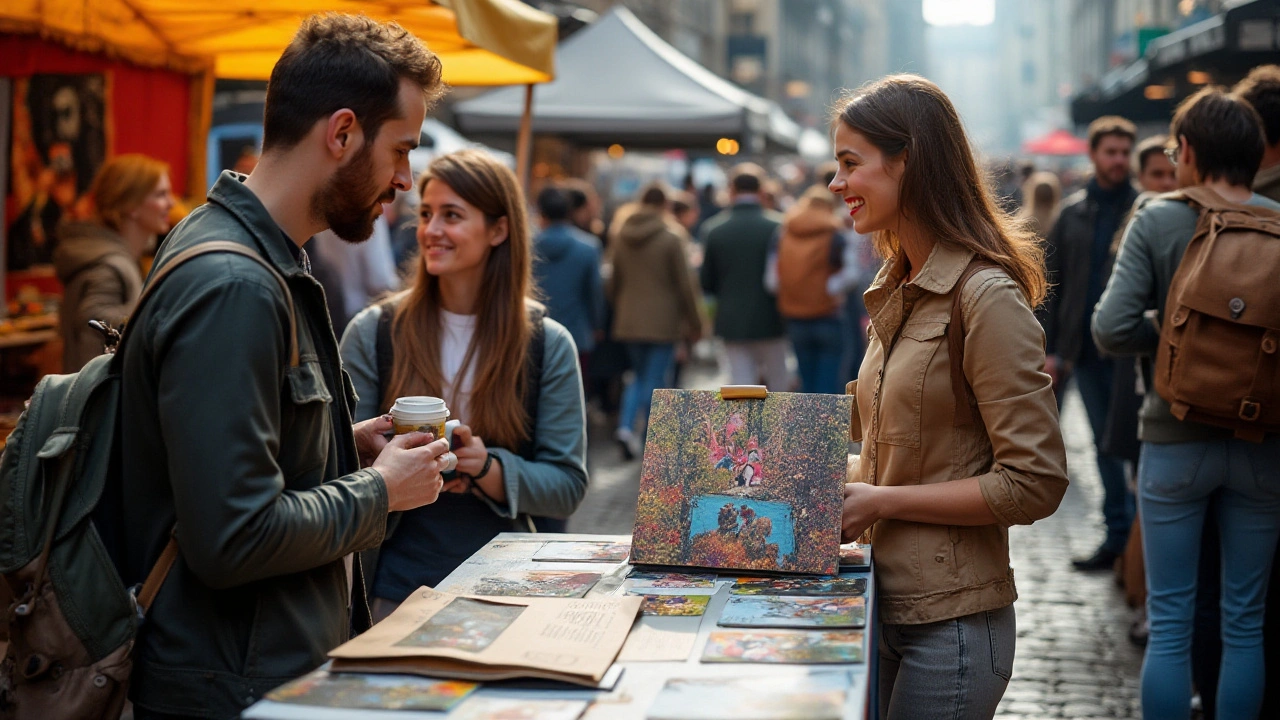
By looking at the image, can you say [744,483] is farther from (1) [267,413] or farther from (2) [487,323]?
(2) [487,323]

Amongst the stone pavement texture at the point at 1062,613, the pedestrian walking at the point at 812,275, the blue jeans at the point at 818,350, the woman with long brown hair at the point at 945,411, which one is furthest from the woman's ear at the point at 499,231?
the blue jeans at the point at 818,350

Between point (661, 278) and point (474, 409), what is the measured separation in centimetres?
659

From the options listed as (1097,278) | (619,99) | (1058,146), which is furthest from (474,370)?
(1058,146)

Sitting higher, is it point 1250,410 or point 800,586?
point 1250,410

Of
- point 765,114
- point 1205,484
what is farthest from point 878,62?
point 1205,484

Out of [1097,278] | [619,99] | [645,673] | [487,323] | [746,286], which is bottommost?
[645,673]

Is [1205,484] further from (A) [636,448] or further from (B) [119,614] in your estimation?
(A) [636,448]

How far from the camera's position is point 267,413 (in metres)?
1.90

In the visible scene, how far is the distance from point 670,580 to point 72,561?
1.05 m

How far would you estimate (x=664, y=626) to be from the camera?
83.0 inches

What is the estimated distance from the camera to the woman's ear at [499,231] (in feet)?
11.6

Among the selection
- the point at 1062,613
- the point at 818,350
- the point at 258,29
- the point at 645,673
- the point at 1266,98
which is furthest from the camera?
the point at 818,350

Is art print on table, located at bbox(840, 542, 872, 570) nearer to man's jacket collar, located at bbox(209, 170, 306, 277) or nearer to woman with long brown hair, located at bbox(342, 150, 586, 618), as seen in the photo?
woman with long brown hair, located at bbox(342, 150, 586, 618)

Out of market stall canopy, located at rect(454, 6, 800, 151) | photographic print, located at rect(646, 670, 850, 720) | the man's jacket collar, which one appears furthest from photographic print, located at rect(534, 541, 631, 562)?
market stall canopy, located at rect(454, 6, 800, 151)
